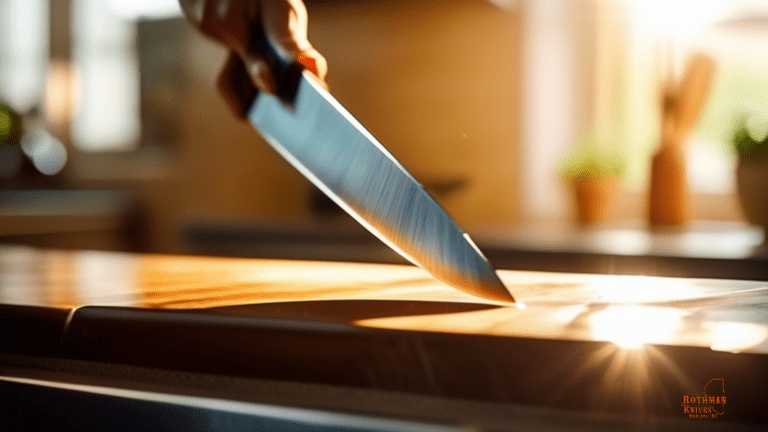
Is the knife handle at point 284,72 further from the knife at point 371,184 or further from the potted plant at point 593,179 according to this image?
the potted plant at point 593,179

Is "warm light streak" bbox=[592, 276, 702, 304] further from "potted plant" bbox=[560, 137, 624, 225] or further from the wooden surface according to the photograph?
"potted plant" bbox=[560, 137, 624, 225]

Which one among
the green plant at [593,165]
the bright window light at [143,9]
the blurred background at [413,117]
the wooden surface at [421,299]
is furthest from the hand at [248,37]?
the bright window light at [143,9]

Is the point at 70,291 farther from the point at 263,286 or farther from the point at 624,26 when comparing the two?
the point at 624,26

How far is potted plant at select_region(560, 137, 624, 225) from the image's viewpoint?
5.95 ft

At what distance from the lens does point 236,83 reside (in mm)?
421

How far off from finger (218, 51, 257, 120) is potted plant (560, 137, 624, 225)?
61.2 inches

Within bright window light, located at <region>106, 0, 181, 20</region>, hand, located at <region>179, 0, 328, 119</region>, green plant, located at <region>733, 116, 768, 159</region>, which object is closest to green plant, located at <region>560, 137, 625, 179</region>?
green plant, located at <region>733, 116, 768, 159</region>

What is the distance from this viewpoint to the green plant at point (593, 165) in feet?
5.94

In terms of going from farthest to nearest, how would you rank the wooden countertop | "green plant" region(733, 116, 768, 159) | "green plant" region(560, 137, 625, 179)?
"green plant" region(560, 137, 625, 179), "green plant" region(733, 116, 768, 159), the wooden countertop

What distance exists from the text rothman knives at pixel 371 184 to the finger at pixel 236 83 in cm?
5

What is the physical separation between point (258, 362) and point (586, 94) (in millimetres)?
2109

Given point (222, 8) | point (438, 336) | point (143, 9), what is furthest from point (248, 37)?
point (143, 9)

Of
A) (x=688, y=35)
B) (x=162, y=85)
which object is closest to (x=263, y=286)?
(x=688, y=35)

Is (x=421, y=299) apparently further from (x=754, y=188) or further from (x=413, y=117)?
(x=413, y=117)
